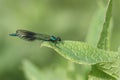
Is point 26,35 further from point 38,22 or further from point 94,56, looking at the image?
point 38,22

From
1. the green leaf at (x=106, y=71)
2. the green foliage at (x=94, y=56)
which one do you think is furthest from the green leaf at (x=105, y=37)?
the green leaf at (x=106, y=71)

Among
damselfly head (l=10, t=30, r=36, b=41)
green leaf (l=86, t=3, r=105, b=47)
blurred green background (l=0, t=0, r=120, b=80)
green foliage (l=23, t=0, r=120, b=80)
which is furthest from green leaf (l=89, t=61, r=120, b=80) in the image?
blurred green background (l=0, t=0, r=120, b=80)

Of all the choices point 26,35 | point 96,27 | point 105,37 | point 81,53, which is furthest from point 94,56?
point 96,27

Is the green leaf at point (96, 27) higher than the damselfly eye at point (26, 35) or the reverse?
higher

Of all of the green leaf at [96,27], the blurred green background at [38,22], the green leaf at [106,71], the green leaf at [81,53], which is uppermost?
the blurred green background at [38,22]

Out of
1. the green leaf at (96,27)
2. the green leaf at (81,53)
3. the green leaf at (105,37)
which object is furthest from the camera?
the green leaf at (96,27)

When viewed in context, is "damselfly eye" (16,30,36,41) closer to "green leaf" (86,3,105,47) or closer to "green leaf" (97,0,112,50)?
"green leaf" (97,0,112,50)

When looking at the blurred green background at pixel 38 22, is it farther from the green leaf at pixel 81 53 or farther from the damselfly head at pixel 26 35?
the green leaf at pixel 81 53
